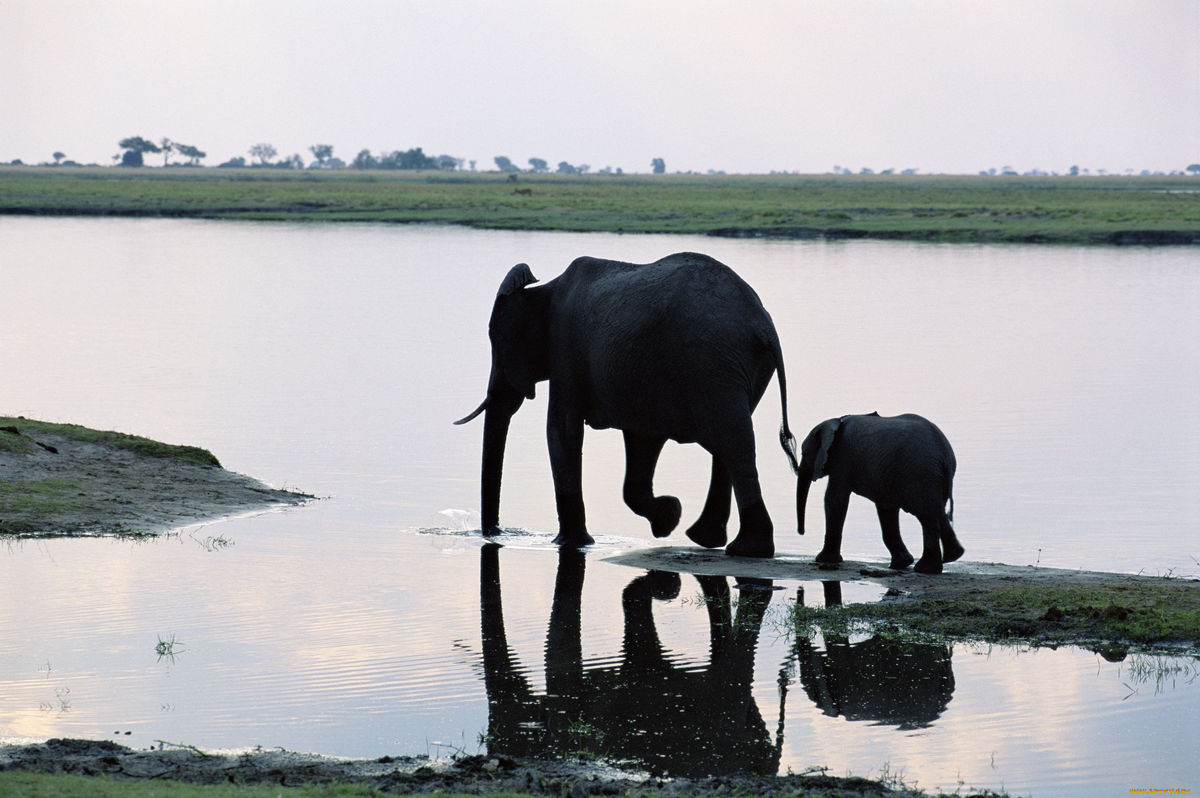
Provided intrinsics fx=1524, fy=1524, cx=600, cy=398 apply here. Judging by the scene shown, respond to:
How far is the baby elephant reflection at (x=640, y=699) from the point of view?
6879mm

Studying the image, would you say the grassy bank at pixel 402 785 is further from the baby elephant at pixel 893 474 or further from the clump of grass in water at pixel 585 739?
the baby elephant at pixel 893 474

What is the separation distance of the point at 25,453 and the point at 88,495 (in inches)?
44.5

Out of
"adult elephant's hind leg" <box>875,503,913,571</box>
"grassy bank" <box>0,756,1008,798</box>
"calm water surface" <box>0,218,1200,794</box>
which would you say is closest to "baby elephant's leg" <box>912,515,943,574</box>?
"adult elephant's hind leg" <box>875,503,913,571</box>

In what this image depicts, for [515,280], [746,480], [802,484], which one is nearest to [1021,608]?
[746,480]

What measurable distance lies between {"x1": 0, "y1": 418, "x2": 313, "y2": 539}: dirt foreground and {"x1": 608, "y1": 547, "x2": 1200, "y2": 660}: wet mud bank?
4.67m

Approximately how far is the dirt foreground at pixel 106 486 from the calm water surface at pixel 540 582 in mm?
426

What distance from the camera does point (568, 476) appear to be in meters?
11.7

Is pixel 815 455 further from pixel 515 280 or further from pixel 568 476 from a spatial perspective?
pixel 515 280

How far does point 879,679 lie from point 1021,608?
144cm

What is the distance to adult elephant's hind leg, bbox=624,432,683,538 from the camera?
11727 mm

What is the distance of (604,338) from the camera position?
1124 centimetres

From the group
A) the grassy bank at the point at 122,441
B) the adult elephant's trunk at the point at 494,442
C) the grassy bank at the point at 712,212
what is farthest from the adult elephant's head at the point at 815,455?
the grassy bank at the point at 712,212

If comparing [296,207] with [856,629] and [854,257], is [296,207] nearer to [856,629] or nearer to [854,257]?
[854,257]

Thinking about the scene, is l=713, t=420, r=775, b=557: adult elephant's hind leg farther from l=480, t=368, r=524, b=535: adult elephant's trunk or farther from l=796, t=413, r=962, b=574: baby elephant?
l=480, t=368, r=524, b=535: adult elephant's trunk
